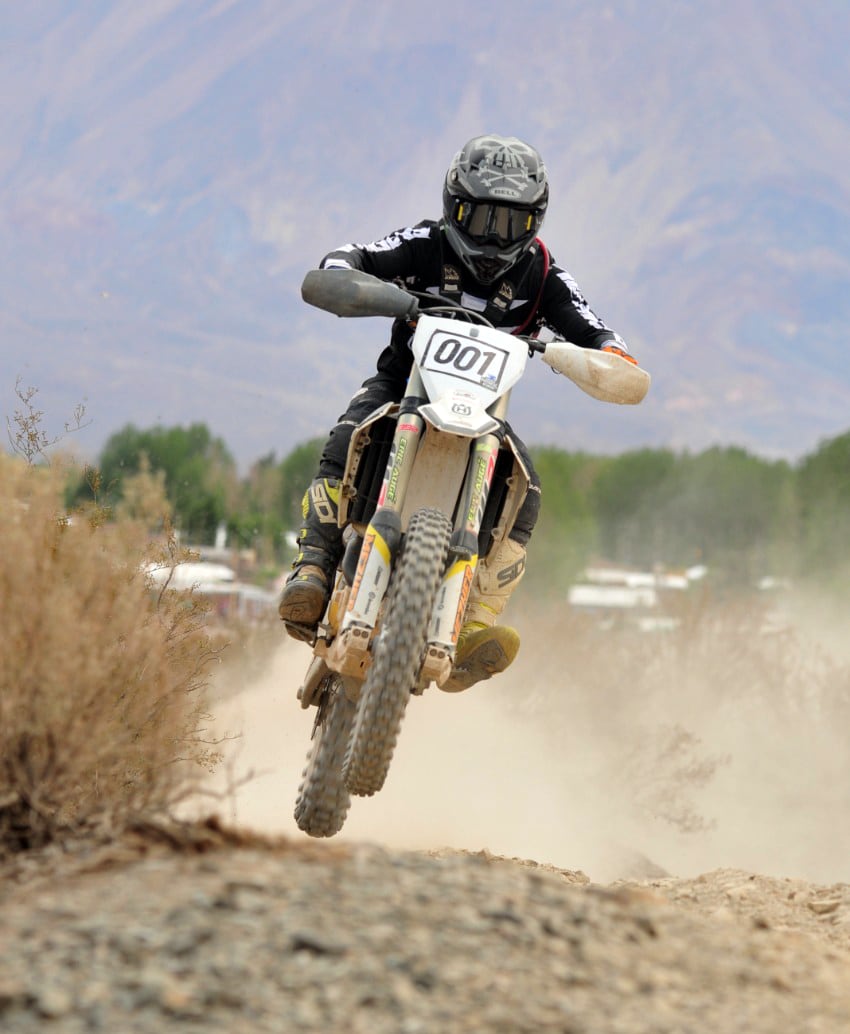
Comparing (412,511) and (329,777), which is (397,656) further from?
(329,777)

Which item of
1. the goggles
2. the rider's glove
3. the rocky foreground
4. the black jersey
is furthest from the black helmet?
the rocky foreground

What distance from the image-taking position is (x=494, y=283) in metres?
7.45

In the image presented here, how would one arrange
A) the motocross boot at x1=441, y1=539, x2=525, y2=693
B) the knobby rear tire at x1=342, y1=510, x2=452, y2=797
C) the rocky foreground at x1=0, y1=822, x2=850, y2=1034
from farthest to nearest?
the motocross boot at x1=441, y1=539, x2=525, y2=693
the knobby rear tire at x1=342, y1=510, x2=452, y2=797
the rocky foreground at x1=0, y1=822, x2=850, y2=1034

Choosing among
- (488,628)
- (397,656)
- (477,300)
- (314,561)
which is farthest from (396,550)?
(477,300)

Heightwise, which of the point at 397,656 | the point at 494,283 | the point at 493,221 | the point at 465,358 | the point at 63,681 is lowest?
the point at 63,681

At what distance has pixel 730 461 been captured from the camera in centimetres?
9006

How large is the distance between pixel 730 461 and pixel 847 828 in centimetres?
6918

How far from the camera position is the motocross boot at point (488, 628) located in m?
6.82

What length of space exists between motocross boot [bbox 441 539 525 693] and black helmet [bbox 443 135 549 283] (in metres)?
1.52

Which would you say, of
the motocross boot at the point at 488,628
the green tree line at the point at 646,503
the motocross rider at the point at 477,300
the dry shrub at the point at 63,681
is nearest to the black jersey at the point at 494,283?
the motocross rider at the point at 477,300

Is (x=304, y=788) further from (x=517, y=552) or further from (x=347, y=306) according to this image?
(x=347, y=306)

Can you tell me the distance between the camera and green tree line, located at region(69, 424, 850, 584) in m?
62.9

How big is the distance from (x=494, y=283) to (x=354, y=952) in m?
4.54

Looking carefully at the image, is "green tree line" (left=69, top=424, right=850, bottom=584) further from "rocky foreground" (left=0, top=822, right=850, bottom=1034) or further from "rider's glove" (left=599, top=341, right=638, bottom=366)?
"rocky foreground" (left=0, top=822, right=850, bottom=1034)
